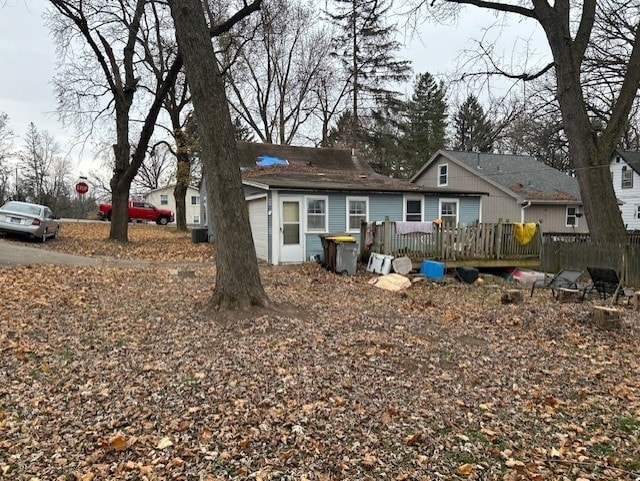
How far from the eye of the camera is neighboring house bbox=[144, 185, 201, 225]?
149 feet

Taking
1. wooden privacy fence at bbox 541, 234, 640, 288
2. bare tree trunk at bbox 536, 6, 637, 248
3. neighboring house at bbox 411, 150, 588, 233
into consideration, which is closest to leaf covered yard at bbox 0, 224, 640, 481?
wooden privacy fence at bbox 541, 234, 640, 288

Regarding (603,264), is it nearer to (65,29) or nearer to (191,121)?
(65,29)

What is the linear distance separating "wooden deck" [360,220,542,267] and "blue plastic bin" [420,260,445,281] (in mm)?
410

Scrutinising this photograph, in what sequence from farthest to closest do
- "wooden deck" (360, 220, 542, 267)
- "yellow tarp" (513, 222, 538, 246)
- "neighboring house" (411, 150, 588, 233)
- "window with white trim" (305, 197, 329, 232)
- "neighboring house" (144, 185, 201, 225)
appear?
1. "neighboring house" (144, 185, 201, 225)
2. "neighboring house" (411, 150, 588, 233)
3. "window with white trim" (305, 197, 329, 232)
4. "yellow tarp" (513, 222, 538, 246)
5. "wooden deck" (360, 220, 542, 267)

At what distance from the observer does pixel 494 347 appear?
5641 millimetres

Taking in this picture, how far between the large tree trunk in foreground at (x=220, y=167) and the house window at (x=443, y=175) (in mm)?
23437

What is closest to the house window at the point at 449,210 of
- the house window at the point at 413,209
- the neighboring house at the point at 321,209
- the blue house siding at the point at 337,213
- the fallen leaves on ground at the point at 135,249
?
the neighboring house at the point at 321,209

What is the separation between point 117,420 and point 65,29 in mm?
18457

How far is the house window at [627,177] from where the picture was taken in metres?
28.6

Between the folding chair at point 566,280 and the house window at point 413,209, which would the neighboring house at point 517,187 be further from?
the folding chair at point 566,280

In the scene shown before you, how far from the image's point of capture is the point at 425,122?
38000mm

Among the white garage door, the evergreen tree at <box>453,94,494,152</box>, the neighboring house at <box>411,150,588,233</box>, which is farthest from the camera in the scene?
the evergreen tree at <box>453,94,494,152</box>

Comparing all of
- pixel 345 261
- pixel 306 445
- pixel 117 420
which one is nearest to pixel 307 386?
pixel 306 445

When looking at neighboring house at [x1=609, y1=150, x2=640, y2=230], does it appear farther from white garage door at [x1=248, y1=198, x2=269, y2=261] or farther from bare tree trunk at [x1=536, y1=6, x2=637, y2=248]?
white garage door at [x1=248, y1=198, x2=269, y2=261]
